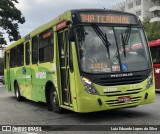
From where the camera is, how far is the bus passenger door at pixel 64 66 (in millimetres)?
9812

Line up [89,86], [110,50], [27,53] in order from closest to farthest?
[89,86]
[110,50]
[27,53]

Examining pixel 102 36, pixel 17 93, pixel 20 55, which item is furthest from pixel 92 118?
pixel 17 93

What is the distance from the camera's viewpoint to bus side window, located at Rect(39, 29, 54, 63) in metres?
11.2

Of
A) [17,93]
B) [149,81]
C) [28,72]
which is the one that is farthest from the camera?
[17,93]

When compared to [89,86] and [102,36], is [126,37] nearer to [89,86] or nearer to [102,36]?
[102,36]

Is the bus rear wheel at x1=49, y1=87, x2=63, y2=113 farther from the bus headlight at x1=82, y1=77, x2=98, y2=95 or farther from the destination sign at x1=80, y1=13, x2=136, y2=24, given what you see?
the destination sign at x1=80, y1=13, x2=136, y2=24

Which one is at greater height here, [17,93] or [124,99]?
[124,99]

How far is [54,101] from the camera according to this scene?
11.2 metres

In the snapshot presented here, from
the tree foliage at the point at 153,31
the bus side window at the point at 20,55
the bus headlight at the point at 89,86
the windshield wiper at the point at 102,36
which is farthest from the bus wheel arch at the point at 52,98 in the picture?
the tree foliage at the point at 153,31

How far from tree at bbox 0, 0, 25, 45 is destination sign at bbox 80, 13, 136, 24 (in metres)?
37.4

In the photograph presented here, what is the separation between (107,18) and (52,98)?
328 cm

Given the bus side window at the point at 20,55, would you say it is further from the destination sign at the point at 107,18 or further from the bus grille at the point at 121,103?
the bus grille at the point at 121,103

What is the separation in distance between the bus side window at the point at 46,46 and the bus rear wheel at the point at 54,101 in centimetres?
102

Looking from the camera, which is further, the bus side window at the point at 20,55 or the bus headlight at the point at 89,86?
the bus side window at the point at 20,55
